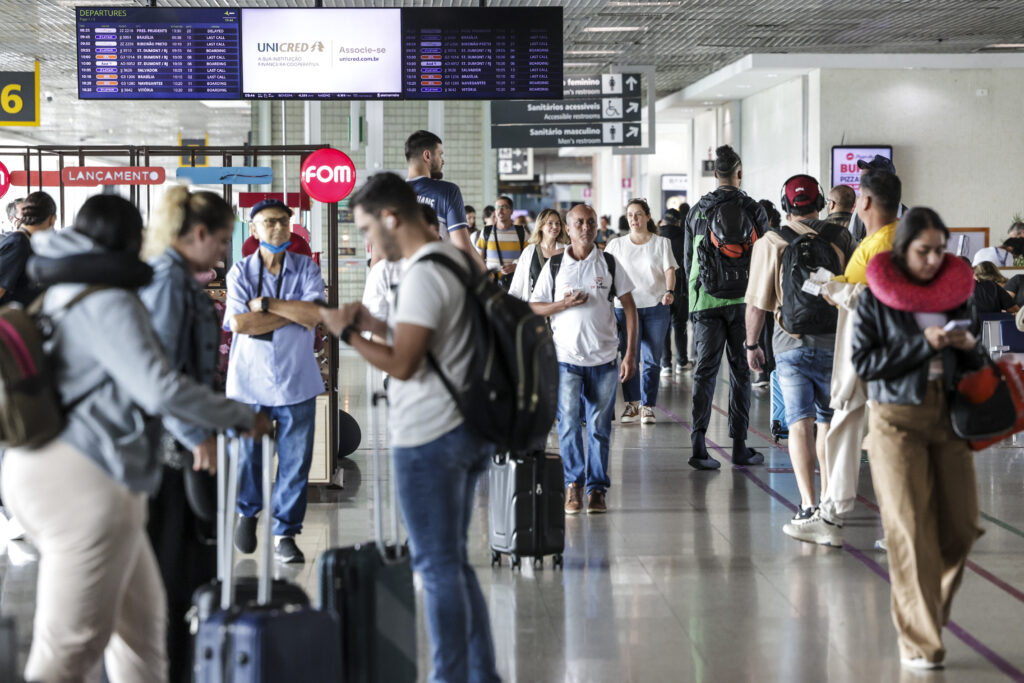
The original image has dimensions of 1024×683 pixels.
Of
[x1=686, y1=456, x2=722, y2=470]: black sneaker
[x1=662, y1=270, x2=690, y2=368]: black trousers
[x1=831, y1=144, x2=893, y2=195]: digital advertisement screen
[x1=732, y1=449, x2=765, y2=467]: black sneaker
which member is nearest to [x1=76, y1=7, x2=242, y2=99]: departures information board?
[x1=686, y1=456, x2=722, y2=470]: black sneaker

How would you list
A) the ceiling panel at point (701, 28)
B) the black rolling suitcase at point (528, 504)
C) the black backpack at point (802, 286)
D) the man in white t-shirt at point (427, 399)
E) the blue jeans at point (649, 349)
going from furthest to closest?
the ceiling panel at point (701, 28) → the blue jeans at point (649, 349) → the black backpack at point (802, 286) → the black rolling suitcase at point (528, 504) → the man in white t-shirt at point (427, 399)

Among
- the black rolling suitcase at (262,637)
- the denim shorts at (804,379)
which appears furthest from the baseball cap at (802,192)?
the black rolling suitcase at (262,637)

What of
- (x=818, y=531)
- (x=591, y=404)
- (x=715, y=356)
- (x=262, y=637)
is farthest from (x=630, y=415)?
(x=262, y=637)

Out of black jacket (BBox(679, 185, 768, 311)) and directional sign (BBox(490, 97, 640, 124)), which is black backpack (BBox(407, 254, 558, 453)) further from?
directional sign (BBox(490, 97, 640, 124))

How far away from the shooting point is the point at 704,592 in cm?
531

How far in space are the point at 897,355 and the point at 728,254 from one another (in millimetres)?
3921

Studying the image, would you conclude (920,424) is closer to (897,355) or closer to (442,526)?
(897,355)

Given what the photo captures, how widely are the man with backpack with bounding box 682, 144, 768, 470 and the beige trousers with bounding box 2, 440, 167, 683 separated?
18.2 feet

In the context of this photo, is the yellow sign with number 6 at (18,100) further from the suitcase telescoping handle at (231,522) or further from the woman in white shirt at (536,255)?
the suitcase telescoping handle at (231,522)

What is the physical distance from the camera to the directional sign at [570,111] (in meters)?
16.3

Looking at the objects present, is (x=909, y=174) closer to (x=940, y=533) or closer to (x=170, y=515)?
(x=940, y=533)

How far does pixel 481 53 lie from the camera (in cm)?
902

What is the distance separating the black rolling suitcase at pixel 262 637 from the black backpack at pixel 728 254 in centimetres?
521

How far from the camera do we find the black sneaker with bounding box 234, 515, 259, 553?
587 cm
